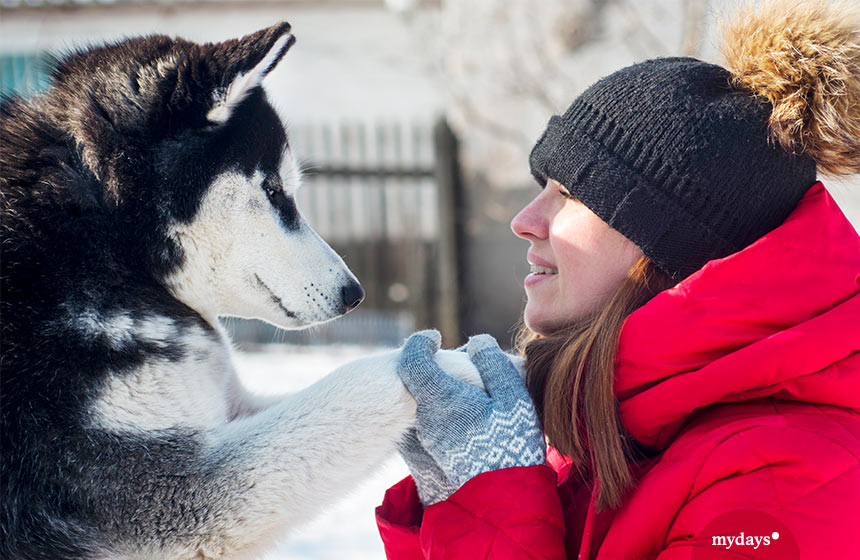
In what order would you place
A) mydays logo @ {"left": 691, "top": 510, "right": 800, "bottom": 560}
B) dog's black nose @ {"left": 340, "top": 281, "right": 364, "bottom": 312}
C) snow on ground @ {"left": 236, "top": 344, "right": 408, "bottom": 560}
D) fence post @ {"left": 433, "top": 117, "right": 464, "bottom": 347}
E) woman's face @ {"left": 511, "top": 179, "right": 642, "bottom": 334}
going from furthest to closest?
1. fence post @ {"left": 433, "top": 117, "right": 464, "bottom": 347}
2. snow on ground @ {"left": 236, "top": 344, "right": 408, "bottom": 560}
3. dog's black nose @ {"left": 340, "top": 281, "right": 364, "bottom": 312}
4. woman's face @ {"left": 511, "top": 179, "right": 642, "bottom": 334}
5. mydays logo @ {"left": 691, "top": 510, "right": 800, "bottom": 560}

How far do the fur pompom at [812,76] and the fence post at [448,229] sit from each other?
537 cm

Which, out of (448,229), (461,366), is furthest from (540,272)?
(448,229)

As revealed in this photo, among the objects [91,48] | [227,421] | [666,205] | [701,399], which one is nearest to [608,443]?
[701,399]

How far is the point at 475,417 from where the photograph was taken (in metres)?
1.46

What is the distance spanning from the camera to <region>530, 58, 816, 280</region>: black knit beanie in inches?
55.2

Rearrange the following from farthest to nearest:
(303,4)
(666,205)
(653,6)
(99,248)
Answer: (303,4) → (653,6) → (99,248) → (666,205)

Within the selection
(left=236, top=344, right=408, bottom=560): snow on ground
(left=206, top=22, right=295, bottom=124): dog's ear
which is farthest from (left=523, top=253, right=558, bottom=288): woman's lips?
(left=206, top=22, right=295, bottom=124): dog's ear

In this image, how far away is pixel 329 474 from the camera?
1.63 meters

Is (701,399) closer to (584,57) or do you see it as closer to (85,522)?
(85,522)

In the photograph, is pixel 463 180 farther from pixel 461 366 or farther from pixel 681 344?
pixel 681 344

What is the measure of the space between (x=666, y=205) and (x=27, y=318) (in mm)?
1363

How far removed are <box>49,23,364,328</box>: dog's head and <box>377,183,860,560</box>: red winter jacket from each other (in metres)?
0.83

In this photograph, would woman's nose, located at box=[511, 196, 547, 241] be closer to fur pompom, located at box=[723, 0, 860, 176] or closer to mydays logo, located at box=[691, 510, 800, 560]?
fur pompom, located at box=[723, 0, 860, 176]

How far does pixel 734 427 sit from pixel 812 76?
67cm
